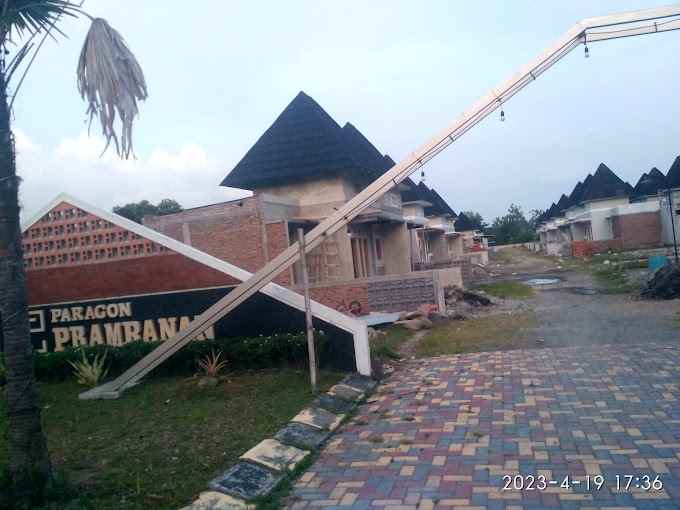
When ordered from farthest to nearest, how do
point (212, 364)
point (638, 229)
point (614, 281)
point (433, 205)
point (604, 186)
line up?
point (604, 186)
point (638, 229)
point (433, 205)
point (614, 281)
point (212, 364)

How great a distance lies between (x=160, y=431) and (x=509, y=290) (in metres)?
20.0

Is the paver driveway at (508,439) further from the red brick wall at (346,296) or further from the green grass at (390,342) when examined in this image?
the red brick wall at (346,296)

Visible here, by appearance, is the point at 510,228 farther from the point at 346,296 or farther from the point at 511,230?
the point at 346,296

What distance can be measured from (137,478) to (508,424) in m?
3.72

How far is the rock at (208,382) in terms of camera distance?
904 cm

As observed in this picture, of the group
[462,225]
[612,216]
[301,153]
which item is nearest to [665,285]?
[301,153]

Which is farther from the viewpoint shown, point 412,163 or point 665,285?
point 665,285

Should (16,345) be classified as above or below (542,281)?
above

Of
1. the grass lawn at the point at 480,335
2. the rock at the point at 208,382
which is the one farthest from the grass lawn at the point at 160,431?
the grass lawn at the point at 480,335

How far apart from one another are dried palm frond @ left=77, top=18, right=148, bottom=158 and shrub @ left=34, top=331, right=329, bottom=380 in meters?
4.51

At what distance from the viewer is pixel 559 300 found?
→ 20.0 m

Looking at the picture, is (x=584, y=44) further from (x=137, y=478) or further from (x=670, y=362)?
(x=137, y=478)

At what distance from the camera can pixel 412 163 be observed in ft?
26.8
